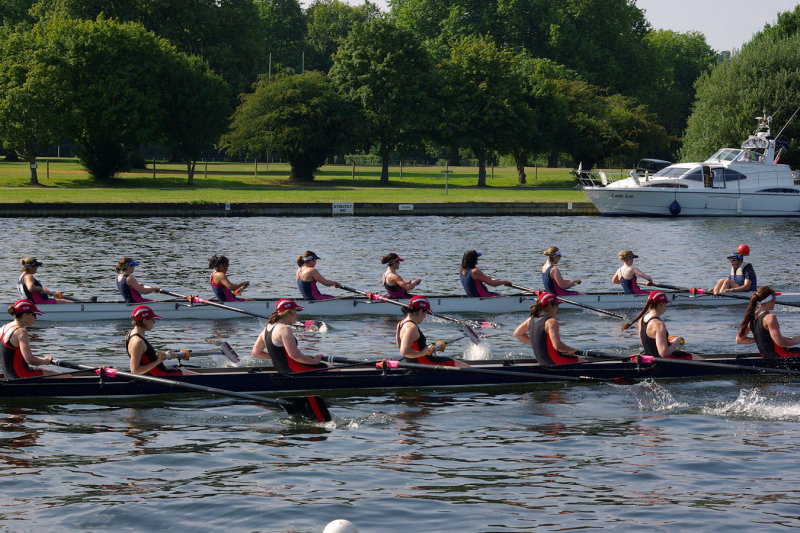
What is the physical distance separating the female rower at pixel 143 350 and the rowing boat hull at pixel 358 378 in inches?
10.6

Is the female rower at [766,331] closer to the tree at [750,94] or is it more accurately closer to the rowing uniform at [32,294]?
the rowing uniform at [32,294]

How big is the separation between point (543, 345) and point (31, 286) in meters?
13.6

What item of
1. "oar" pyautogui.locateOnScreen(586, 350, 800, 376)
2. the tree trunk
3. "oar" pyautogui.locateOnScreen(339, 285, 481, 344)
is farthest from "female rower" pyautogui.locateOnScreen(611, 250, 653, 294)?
the tree trunk

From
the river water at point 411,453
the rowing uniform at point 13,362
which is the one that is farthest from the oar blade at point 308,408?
the rowing uniform at point 13,362

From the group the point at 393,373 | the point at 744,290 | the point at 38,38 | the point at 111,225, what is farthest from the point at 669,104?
the point at 393,373

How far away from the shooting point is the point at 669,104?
12175 centimetres

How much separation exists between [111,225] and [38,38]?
26871 millimetres

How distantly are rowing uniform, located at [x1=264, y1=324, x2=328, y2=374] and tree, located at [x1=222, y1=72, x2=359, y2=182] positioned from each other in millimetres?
59654

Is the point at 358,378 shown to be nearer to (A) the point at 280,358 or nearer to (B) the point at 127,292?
(A) the point at 280,358

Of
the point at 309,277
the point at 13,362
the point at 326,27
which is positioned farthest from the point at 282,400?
the point at 326,27

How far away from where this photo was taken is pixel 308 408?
54.5 feet

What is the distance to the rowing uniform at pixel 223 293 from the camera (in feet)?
86.5

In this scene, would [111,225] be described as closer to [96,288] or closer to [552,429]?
[96,288]

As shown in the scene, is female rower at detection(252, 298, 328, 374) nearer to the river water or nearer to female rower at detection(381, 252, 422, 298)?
the river water
